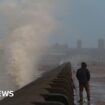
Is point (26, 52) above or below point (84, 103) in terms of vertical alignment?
above

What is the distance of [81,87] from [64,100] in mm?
7755

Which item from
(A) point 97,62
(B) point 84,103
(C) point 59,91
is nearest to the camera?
(C) point 59,91

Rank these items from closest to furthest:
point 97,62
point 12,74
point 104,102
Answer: point 104,102, point 12,74, point 97,62

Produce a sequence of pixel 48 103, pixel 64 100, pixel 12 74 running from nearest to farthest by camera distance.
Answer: pixel 48 103, pixel 64 100, pixel 12 74

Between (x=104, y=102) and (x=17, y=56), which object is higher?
(x=17, y=56)

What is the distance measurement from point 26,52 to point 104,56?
45.0 m

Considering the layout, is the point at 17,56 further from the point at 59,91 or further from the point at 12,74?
the point at 59,91

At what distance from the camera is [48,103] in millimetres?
8406

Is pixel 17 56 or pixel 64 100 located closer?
pixel 64 100

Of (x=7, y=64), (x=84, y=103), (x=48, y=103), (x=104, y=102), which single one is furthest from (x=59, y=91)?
(x=7, y=64)

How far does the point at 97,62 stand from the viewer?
99.3 metres

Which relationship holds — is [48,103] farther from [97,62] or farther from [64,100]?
[97,62]

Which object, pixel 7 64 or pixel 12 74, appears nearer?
pixel 12 74

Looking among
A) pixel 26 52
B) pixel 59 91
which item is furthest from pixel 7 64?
pixel 59 91
